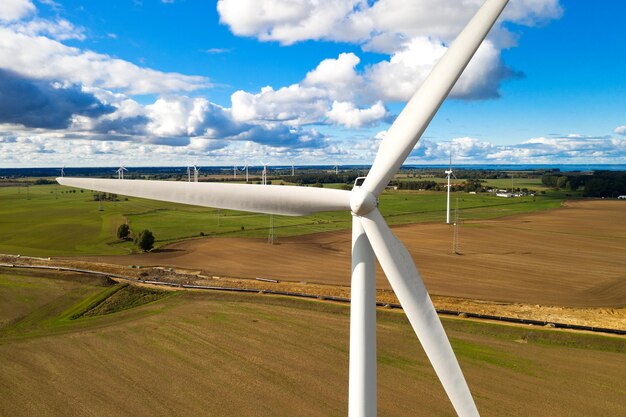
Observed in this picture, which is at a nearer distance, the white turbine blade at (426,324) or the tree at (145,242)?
the white turbine blade at (426,324)

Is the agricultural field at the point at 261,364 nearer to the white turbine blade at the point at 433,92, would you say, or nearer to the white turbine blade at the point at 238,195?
the white turbine blade at the point at 238,195

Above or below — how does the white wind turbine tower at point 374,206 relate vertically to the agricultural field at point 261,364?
above

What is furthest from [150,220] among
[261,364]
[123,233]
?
[261,364]

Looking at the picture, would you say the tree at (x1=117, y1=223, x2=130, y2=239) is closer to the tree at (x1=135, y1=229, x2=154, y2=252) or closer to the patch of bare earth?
the tree at (x1=135, y1=229, x2=154, y2=252)

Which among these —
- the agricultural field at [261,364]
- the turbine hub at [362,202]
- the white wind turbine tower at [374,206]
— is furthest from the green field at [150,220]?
the turbine hub at [362,202]

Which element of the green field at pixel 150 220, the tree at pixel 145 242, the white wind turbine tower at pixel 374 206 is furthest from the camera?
the green field at pixel 150 220

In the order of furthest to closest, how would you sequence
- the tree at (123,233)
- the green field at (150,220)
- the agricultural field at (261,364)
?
the tree at (123,233)
the green field at (150,220)
the agricultural field at (261,364)

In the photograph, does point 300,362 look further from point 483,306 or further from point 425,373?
point 483,306

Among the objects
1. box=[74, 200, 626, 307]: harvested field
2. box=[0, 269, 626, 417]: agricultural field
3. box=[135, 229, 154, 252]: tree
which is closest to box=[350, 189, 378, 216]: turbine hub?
box=[0, 269, 626, 417]: agricultural field
